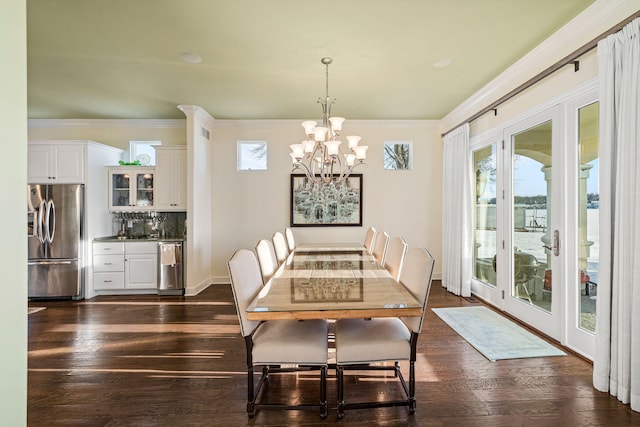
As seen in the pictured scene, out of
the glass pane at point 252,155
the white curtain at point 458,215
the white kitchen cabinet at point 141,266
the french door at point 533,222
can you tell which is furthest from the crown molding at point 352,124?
the white kitchen cabinet at point 141,266

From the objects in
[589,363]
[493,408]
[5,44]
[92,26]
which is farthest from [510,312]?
[92,26]

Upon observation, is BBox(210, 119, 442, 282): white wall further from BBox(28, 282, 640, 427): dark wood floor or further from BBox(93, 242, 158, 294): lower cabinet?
BBox(28, 282, 640, 427): dark wood floor

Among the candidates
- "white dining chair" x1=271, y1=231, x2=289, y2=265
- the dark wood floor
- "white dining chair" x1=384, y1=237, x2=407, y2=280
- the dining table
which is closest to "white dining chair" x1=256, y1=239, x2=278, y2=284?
the dining table

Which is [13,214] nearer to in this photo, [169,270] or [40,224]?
[169,270]

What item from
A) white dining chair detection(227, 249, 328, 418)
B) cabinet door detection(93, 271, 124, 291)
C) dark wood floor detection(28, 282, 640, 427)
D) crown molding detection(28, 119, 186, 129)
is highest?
crown molding detection(28, 119, 186, 129)

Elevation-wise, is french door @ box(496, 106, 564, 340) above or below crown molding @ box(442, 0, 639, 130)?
below

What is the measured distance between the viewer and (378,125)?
218 inches

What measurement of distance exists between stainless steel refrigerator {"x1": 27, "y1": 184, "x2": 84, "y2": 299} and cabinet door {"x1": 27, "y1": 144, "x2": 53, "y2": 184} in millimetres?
139

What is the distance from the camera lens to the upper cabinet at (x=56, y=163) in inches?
180

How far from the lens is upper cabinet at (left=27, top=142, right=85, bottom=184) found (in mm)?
4566

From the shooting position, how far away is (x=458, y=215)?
4.76 m

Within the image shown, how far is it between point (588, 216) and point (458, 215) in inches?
80.6

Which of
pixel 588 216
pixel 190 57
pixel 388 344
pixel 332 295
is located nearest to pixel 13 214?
pixel 332 295

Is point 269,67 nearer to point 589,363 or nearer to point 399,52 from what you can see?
point 399,52
